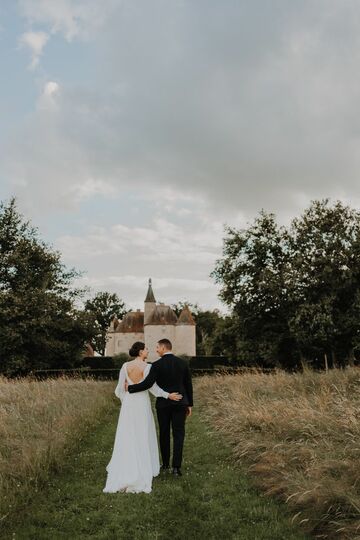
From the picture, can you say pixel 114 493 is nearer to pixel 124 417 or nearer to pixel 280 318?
pixel 124 417

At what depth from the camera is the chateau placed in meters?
66.2

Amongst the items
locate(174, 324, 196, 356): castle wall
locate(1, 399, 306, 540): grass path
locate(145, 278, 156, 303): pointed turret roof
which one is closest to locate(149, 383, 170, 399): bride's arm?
locate(1, 399, 306, 540): grass path

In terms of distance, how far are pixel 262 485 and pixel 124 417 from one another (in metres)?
2.10

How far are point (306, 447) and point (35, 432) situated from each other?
15.5 ft

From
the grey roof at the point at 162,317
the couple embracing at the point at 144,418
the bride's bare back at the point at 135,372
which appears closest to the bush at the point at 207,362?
the grey roof at the point at 162,317

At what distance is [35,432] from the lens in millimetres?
8711

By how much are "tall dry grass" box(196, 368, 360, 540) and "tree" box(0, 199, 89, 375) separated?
16.7m

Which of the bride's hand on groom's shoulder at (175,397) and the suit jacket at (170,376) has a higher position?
the suit jacket at (170,376)

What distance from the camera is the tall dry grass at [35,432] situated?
20.3ft

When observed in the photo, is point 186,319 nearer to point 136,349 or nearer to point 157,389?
→ point 157,389

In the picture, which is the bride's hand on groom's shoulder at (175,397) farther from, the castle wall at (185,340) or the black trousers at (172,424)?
the castle wall at (185,340)

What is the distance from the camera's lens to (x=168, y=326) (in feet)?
223

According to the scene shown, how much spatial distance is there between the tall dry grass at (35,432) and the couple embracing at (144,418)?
3.41ft

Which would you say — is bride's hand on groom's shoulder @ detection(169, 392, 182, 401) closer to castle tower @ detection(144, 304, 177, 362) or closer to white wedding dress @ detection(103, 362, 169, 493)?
white wedding dress @ detection(103, 362, 169, 493)
